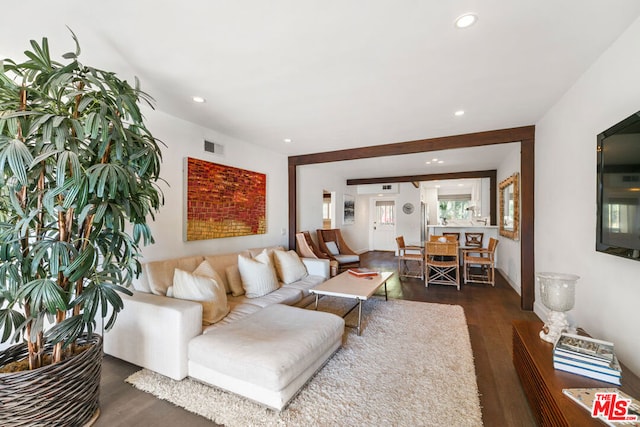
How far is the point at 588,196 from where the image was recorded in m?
2.14

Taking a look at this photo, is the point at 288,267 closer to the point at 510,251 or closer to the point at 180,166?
the point at 180,166

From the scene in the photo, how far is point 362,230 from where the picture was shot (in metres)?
9.09

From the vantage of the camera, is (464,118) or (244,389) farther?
(464,118)

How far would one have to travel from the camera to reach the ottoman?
1665 millimetres

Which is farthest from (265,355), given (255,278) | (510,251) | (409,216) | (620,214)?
(409,216)

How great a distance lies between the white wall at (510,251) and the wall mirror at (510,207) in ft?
0.45

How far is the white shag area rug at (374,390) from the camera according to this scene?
1.63 metres

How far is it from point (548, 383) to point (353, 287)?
73.3 inches

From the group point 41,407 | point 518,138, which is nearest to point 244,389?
point 41,407

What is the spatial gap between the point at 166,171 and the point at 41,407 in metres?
2.23

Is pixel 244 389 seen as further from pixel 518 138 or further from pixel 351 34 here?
pixel 518 138

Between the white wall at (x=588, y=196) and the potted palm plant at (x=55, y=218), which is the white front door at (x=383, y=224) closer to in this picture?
the white wall at (x=588, y=196)

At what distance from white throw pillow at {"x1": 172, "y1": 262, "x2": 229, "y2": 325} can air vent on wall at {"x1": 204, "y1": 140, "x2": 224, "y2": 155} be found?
1.82 meters

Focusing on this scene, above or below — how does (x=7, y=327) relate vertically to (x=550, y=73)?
below
